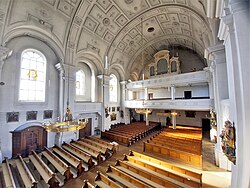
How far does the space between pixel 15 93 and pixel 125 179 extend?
8.09 metres

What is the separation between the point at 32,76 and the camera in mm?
9016

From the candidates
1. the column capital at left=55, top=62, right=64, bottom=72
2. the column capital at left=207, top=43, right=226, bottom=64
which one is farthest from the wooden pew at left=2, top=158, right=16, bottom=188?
the column capital at left=207, top=43, right=226, bottom=64

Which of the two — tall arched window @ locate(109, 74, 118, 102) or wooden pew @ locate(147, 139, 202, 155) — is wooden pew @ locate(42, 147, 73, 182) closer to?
wooden pew @ locate(147, 139, 202, 155)

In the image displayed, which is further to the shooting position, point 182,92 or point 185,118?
point 182,92

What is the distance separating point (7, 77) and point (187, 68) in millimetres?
17154

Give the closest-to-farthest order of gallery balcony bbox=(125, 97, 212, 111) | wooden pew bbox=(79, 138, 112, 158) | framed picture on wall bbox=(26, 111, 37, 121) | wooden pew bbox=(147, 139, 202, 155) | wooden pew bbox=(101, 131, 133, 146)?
1. wooden pew bbox=(147, 139, 202, 155)
2. wooden pew bbox=(79, 138, 112, 158)
3. framed picture on wall bbox=(26, 111, 37, 121)
4. wooden pew bbox=(101, 131, 133, 146)
5. gallery balcony bbox=(125, 97, 212, 111)

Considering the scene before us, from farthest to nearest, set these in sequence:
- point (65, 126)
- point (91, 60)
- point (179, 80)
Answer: point (91, 60) < point (179, 80) < point (65, 126)

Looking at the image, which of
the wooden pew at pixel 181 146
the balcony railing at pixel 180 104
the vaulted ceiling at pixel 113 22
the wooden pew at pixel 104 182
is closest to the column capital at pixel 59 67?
the vaulted ceiling at pixel 113 22

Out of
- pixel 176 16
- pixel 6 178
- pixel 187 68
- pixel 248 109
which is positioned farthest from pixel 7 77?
pixel 187 68

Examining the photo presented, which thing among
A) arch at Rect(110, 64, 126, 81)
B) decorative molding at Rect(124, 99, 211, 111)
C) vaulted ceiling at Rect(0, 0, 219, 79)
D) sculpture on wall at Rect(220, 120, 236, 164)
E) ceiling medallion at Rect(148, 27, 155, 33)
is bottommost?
sculpture on wall at Rect(220, 120, 236, 164)

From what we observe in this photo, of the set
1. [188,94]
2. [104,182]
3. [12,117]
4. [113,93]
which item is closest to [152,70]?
[188,94]

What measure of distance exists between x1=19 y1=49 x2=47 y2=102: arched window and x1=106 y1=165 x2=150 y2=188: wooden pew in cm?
730

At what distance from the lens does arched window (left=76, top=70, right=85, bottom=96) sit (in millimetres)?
12492

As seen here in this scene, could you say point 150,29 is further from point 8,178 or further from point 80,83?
point 8,178
